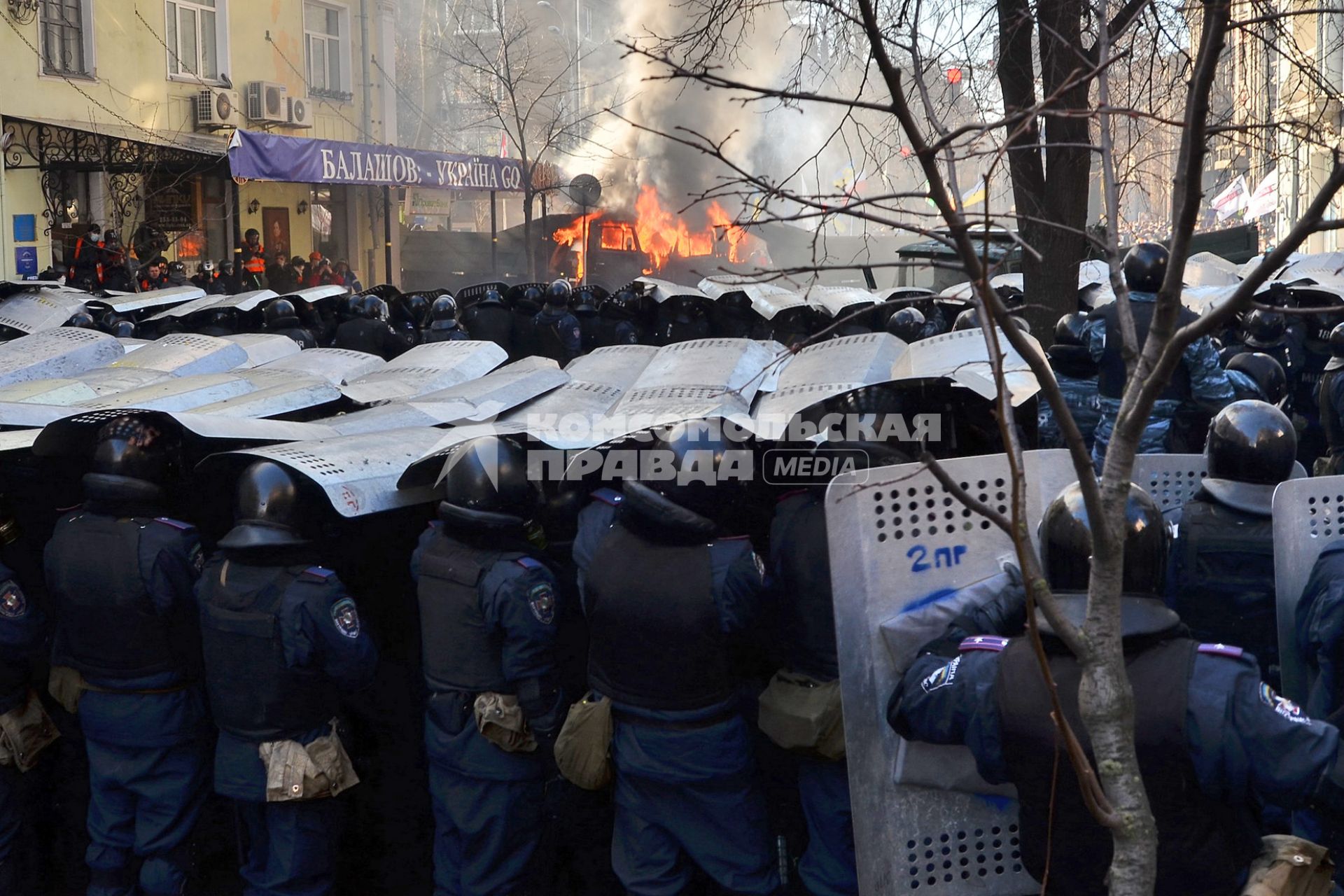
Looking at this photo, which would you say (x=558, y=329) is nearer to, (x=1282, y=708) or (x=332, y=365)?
(x=332, y=365)

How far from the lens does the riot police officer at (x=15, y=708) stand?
4.36 m

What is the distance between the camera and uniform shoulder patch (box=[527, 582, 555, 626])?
3.88m

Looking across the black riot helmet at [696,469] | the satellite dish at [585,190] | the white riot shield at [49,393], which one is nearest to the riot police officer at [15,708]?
the white riot shield at [49,393]

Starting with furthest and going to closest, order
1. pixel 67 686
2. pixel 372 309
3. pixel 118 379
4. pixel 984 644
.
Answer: pixel 372 309 → pixel 118 379 → pixel 67 686 → pixel 984 644

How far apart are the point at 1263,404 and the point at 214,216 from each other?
792 inches

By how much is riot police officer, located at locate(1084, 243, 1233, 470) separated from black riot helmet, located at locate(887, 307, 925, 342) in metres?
1.71

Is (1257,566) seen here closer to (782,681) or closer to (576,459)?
(782,681)

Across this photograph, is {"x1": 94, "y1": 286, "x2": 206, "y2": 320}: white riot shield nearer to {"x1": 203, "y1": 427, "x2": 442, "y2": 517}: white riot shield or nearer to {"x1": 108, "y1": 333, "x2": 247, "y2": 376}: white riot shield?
{"x1": 108, "y1": 333, "x2": 247, "y2": 376}: white riot shield

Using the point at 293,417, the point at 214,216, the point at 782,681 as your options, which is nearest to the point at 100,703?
the point at 293,417

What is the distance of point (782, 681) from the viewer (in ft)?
12.8

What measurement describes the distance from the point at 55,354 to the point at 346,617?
3963 millimetres

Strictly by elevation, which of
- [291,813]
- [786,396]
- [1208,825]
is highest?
[786,396]

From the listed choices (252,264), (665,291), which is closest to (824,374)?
(665,291)

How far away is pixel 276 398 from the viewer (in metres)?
5.43
